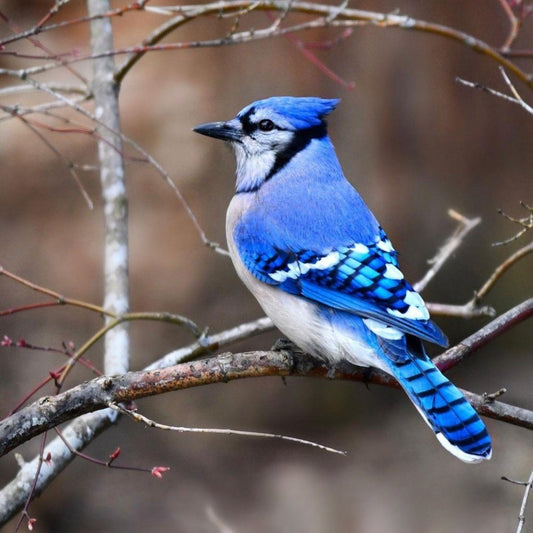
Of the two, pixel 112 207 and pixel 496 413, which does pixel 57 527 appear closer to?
pixel 112 207

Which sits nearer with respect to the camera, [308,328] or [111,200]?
[308,328]

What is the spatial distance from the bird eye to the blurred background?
1.58 m

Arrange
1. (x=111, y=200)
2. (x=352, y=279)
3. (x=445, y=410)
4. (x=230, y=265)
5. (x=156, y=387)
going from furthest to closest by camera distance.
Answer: (x=230, y=265), (x=111, y=200), (x=352, y=279), (x=445, y=410), (x=156, y=387)

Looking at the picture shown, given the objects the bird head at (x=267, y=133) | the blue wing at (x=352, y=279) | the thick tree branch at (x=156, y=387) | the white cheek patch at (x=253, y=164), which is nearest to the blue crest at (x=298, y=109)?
the bird head at (x=267, y=133)

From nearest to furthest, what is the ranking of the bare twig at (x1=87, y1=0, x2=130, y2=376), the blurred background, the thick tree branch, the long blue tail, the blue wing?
1. the thick tree branch
2. the long blue tail
3. the blue wing
4. the bare twig at (x1=87, y1=0, x2=130, y2=376)
5. the blurred background

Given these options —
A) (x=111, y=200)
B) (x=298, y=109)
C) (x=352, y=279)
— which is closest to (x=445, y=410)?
(x=352, y=279)

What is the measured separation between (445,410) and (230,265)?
8.27 ft

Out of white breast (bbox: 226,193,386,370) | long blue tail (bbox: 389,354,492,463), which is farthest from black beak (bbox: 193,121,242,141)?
long blue tail (bbox: 389,354,492,463)

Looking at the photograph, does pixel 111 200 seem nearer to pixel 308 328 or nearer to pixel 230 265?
pixel 308 328

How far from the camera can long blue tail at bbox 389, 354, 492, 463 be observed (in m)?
2.13

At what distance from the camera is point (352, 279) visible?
253 centimetres

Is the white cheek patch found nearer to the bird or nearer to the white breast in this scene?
the bird

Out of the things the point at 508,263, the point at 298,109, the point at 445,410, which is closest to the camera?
the point at 445,410

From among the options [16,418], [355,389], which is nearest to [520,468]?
[355,389]
